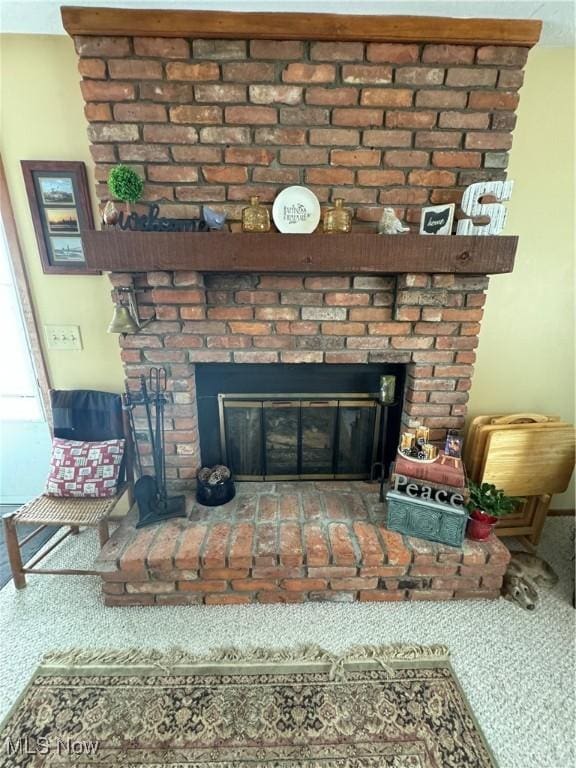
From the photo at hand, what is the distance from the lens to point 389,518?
1564 mm

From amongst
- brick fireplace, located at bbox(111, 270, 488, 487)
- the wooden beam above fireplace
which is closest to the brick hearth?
brick fireplace, located at bbox(111, 270, 488, 487)

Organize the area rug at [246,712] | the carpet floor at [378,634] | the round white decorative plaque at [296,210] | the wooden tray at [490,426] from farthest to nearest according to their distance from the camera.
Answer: the wooden tray at [490,426] → the round white decorative plaque at [296,210] → the carpet floor at [378,634] → the area rug at [246,712]

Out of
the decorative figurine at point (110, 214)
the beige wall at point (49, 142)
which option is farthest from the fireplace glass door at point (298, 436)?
the decorative figurine at point (110, 214)

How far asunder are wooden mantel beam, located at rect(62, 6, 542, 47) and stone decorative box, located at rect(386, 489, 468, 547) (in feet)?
5.83

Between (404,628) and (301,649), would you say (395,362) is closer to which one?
(404,628)

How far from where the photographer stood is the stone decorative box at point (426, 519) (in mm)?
1478

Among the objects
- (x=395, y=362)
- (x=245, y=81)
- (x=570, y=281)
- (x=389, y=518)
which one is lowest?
(x=389, y=518)

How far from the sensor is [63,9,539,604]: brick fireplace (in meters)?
1.28

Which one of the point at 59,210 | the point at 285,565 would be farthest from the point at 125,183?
the point at 285,565

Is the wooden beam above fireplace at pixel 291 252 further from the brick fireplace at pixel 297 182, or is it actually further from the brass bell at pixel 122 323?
the brass bell at pixel 122 323

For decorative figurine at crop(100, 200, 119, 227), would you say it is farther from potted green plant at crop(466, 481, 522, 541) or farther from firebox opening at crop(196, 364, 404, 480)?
potted green plant at crop(466, 481, 522, 541)

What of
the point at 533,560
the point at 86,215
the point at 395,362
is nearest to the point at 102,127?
the point at 86,215

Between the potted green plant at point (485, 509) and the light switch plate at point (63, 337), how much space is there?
2059 millimetres

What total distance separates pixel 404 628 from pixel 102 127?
2.31m
